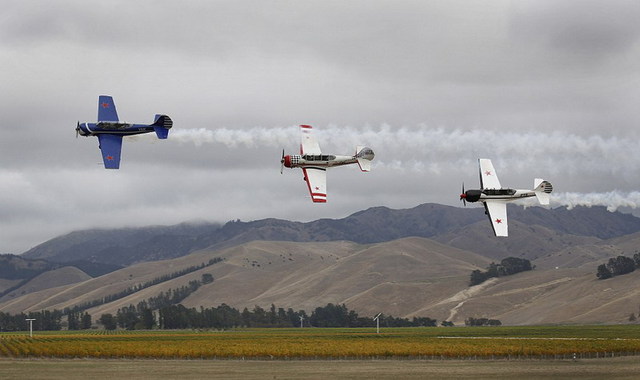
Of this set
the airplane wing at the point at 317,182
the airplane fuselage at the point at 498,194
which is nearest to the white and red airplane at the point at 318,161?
the airplane wing at the point at 317,182

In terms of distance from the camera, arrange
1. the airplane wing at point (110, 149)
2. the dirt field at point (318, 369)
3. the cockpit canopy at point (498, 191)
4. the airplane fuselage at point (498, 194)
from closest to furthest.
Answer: the dirt field at point (318, 369)
the airplane wing at point (110, 149)
the airplane fuselage at point (498, 194)
the cockpit canopy at point (498, 191)

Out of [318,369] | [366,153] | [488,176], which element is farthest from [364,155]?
[318,369]

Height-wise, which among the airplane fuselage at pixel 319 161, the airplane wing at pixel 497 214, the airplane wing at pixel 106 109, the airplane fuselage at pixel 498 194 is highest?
the airplane wing at pixel 106 109

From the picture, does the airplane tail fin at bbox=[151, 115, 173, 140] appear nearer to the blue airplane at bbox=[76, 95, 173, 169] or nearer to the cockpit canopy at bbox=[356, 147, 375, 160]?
the blue airplane at bbox=[76, 95, 173, 169]

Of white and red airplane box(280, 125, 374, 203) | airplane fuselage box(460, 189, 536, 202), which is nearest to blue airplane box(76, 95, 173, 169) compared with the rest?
white and red airplane box(280, 125, 374, 203)

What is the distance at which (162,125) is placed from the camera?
390ft

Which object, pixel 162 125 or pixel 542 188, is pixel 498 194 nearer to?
pixel 542 188

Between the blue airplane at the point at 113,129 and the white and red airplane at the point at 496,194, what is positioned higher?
the blue airplane at the point at 113,129

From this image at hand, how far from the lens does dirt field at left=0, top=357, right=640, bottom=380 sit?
10656cm

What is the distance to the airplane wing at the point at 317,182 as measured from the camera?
11282 cm

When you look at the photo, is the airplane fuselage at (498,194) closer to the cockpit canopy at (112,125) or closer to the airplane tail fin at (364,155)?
the airplane tail fin at (364,155)

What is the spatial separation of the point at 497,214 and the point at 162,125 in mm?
45244

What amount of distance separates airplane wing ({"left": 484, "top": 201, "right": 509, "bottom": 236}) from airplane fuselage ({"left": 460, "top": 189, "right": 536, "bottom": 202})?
69 centimetres

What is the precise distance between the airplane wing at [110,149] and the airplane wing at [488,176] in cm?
4844
